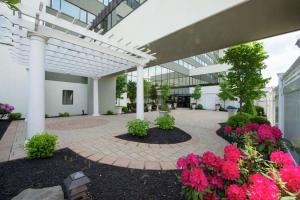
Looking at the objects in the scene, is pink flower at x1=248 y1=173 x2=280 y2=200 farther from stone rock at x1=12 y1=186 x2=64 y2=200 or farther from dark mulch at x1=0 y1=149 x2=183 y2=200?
stone rock at x1=12 y1=186 x2=64 y2=200

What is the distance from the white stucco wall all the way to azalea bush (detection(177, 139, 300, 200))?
1313cm

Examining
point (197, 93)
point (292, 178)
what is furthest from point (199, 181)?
point (197, 93)

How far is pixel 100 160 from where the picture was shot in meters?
3.71

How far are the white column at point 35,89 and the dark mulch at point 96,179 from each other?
1082 millimetres

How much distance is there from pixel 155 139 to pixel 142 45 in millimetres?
4230

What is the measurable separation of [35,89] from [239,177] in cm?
529

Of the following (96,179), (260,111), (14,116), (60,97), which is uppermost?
(60,97)

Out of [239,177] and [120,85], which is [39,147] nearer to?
[239,177]

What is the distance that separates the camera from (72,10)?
12.5 m

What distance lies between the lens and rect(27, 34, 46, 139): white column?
4.33 meters

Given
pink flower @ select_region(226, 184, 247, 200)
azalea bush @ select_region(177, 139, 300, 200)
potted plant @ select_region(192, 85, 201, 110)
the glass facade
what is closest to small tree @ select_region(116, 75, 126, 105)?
the glass facade

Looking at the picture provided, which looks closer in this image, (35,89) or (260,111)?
(35,89)

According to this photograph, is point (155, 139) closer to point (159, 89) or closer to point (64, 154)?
point (64, 154)

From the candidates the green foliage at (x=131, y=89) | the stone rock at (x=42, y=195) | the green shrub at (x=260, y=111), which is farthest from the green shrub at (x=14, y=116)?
the green shrub at (x=260, y=111)
